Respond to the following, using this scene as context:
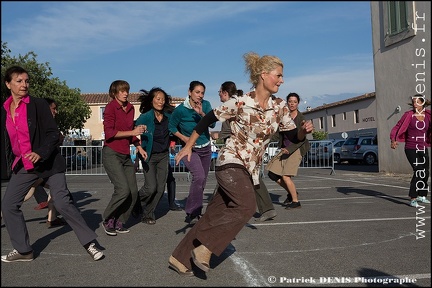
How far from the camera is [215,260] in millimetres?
4715

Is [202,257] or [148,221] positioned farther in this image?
[148,221]

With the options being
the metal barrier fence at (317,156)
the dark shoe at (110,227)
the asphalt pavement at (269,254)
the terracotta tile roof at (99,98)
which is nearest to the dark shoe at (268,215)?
the asphalt pavement at (269,254)

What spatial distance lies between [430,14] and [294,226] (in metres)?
4.59

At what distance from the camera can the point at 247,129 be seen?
420cm

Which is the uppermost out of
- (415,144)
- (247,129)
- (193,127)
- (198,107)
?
(198,107)

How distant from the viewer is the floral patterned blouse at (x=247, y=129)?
13.8 ft

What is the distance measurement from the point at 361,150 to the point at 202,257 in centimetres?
2674

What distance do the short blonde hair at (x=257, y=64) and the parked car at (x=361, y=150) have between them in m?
25.8

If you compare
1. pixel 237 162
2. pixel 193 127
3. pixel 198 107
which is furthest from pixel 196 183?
pixel 237 162

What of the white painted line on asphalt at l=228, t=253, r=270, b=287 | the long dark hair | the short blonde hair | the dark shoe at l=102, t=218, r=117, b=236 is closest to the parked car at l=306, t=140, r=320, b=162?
the long dark hair

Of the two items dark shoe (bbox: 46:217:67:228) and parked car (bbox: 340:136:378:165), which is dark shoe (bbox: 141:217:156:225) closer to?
dark shoe (bbox: 46:217:67:228)

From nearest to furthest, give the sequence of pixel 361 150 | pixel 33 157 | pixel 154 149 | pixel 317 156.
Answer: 1. pixel 33 157
2. pixel 154 149
3. pixel 317 156
4. pixel 361 150

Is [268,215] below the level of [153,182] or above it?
below

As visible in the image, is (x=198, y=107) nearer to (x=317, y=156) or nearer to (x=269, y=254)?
(x=269, y=254)
